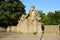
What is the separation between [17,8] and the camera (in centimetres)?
3828

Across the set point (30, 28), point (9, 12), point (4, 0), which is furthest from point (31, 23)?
point (4, 0)

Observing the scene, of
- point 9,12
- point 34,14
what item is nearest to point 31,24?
point 34,14

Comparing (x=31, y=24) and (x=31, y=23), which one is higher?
(x=31, y=23)

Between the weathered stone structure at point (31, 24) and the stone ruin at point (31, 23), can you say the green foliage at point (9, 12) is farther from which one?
the stone ruin at point (31, 23)

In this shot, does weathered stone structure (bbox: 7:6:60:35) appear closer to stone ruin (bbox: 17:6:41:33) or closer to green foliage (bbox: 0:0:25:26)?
stone ruin (bbox: 17:6:41:33)

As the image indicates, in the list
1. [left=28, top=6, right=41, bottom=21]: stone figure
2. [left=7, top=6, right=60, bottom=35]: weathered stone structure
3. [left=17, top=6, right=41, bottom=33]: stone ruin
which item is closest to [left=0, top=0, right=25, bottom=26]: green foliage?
[left=7, top=6, right=60, bottom=35]: weathered stone structure

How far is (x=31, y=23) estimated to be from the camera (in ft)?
78.1

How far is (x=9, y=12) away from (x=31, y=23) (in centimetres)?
1283

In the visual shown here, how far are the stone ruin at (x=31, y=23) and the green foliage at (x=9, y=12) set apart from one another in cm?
1074

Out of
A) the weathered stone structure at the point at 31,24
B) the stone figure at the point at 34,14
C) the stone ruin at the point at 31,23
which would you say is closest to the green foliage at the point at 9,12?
the weathered stone structure at the point at 31,24

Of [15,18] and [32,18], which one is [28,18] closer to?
[32,18]

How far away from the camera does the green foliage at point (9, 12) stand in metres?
35.5

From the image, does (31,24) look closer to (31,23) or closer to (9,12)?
(31,23)

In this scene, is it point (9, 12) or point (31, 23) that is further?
point (9, 12)
